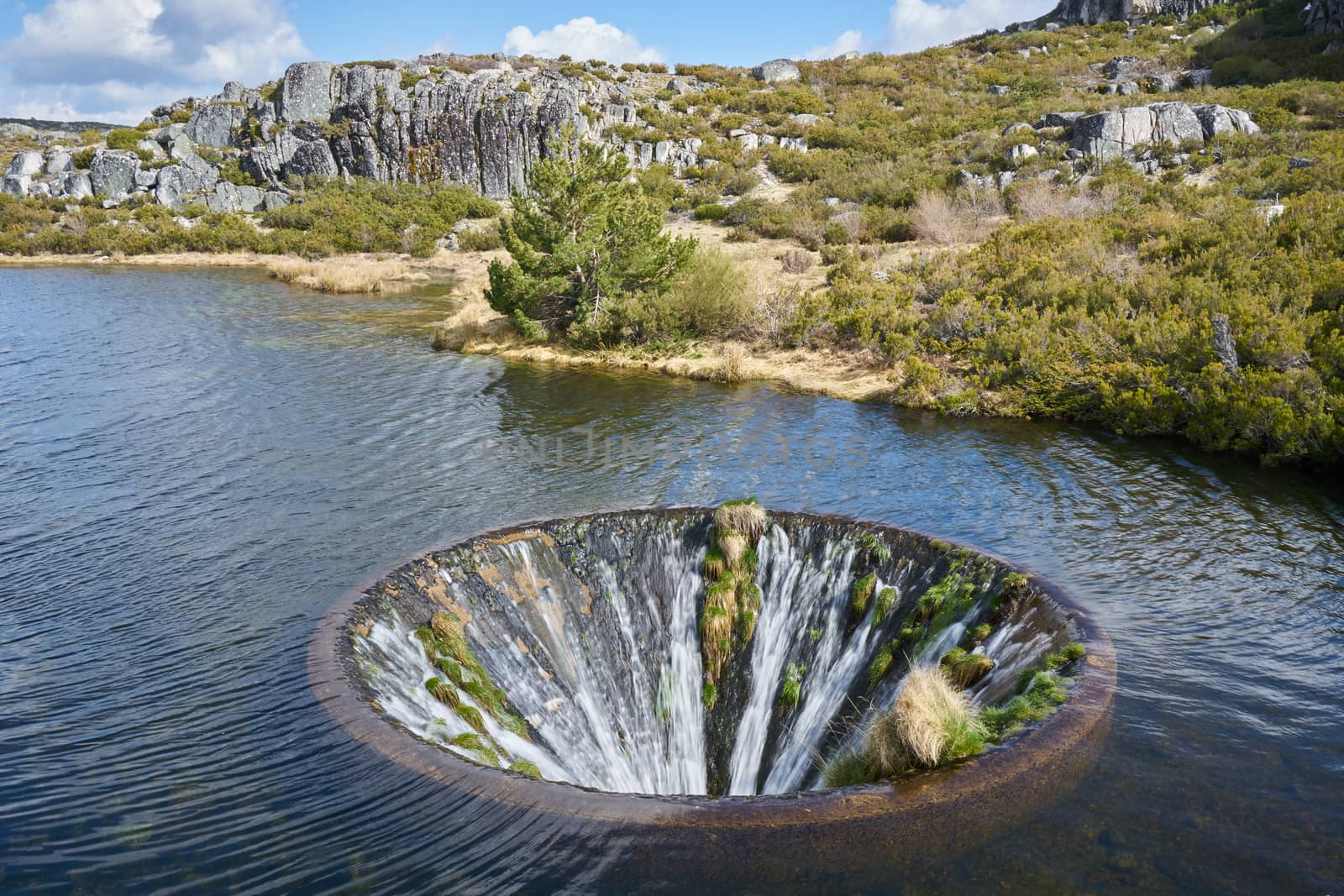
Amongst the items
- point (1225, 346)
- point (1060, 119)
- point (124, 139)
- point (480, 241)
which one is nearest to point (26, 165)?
point (124, 139)

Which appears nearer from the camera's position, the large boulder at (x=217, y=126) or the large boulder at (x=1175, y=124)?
the large boulder at (x=1175, y=124)

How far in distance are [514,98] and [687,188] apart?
20567mm

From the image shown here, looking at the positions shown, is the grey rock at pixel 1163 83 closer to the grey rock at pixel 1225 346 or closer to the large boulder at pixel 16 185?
the grey rock at pixel 1225 346

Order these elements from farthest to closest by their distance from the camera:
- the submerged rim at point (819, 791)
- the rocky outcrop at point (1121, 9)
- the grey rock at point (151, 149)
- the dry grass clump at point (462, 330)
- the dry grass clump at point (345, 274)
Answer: the rocky outcrop at point (1121, 9), the grey rock at point (151, 149), the dry grass clump at point (345, 274), the dry grass clump at point (462, 330), the submerged rim at point (819, 791)

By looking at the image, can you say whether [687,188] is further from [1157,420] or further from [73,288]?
[1157,420]

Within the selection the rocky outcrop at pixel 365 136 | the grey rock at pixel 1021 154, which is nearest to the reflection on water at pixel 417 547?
the grey rock at pixel 1021 154

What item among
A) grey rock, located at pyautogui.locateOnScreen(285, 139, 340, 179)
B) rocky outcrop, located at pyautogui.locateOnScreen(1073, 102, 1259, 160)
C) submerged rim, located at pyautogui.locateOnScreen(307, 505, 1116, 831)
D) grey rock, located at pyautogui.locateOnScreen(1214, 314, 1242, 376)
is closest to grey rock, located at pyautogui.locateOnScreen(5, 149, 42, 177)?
grey rock, located at pyautogui.locateOnScreen(285, 139, 340, 179)

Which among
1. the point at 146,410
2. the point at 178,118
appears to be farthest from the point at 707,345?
the point at 178,118

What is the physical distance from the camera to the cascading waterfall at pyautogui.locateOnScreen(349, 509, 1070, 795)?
30.4 feet

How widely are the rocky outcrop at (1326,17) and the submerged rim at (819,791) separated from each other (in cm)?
5943

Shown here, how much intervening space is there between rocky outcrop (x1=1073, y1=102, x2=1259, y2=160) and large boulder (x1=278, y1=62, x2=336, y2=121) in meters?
55.8

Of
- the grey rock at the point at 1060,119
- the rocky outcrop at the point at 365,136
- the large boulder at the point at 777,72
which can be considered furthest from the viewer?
the large boulder at the point at 777,72

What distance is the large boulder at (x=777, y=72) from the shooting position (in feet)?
248

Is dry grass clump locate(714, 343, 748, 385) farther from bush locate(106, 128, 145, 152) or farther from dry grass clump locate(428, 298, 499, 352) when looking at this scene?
bush locate(106, 128, 145, 152)
